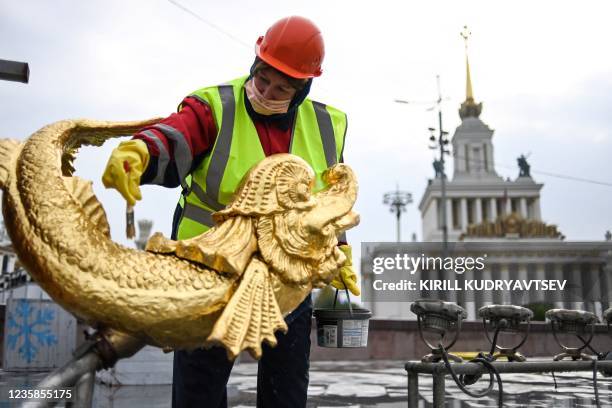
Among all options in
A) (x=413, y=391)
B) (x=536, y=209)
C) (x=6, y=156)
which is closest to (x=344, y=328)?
(x=413, y=391)

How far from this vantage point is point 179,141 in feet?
4.12

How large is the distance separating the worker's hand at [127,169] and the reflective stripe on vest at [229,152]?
10.4 inches

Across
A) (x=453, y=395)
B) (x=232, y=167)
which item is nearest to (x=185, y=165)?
(x=232, y=167)

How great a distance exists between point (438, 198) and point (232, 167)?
45.8m

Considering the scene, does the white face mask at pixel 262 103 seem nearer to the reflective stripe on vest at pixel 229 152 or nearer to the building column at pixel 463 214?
the reflective stripe on vest at pixel 229 152

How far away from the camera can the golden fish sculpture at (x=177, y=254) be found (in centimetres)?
98

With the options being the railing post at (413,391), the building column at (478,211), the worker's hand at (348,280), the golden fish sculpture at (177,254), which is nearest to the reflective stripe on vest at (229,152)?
the golden fish sculpture at (177,254)

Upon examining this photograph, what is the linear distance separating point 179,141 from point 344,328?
2.32ft

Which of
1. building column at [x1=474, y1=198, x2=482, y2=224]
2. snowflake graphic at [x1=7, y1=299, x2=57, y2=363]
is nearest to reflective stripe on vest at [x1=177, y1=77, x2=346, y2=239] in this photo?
snowflake graphic at [x1=7, y1=299, x2=57, y2=363]

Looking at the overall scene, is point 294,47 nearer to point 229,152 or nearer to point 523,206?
point 229,152

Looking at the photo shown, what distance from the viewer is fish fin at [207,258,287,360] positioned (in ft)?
3.25

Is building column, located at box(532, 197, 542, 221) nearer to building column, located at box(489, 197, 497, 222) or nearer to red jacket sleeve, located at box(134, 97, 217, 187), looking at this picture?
building column, located at box(489, 197, 497, 222)

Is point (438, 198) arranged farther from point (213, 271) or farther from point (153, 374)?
point (213, 271)

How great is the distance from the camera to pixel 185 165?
130cm
